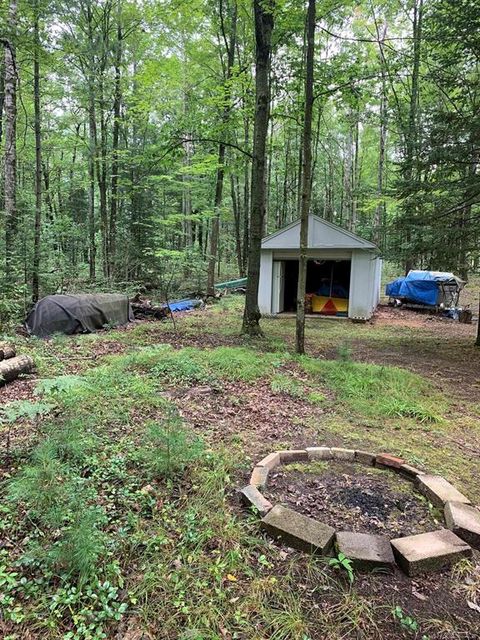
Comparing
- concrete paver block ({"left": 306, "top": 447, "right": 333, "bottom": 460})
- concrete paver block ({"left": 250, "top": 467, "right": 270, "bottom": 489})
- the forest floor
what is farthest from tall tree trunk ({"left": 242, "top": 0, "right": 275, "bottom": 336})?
concrete paver block ({"left": 250, "top": 467, "right": 270, "bottom": 489})

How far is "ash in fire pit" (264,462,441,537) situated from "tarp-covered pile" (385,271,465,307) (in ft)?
43.3

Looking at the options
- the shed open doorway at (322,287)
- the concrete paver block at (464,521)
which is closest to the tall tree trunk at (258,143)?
the shed open doorway at (322,287)

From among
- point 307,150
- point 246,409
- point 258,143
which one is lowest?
point 246,409

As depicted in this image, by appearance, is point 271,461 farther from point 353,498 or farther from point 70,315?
point 70,315

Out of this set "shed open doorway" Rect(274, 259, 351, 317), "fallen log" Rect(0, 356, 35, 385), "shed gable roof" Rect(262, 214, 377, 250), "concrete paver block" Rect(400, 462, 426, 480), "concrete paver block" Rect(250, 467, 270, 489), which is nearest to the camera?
"concrete paver block" Rect(250, 467, 270, 489)

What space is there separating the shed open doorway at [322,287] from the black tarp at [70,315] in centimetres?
665

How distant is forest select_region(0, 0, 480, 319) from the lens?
7344 mm

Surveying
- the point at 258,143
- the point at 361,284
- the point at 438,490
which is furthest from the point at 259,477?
the point at 361,284

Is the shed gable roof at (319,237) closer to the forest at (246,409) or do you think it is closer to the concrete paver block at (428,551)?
the forest at (246,409)

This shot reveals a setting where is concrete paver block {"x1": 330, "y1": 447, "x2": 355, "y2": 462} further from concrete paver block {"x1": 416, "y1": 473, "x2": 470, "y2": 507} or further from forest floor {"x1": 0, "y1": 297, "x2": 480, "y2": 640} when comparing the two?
concrete paver block {"x1": 416, "y1": 473, "x2": 470, "y2": 507}

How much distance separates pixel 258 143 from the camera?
805 cm

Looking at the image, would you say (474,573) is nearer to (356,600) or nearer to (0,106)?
(356,600)

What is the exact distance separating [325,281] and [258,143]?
837cm

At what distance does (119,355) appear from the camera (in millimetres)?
6375
